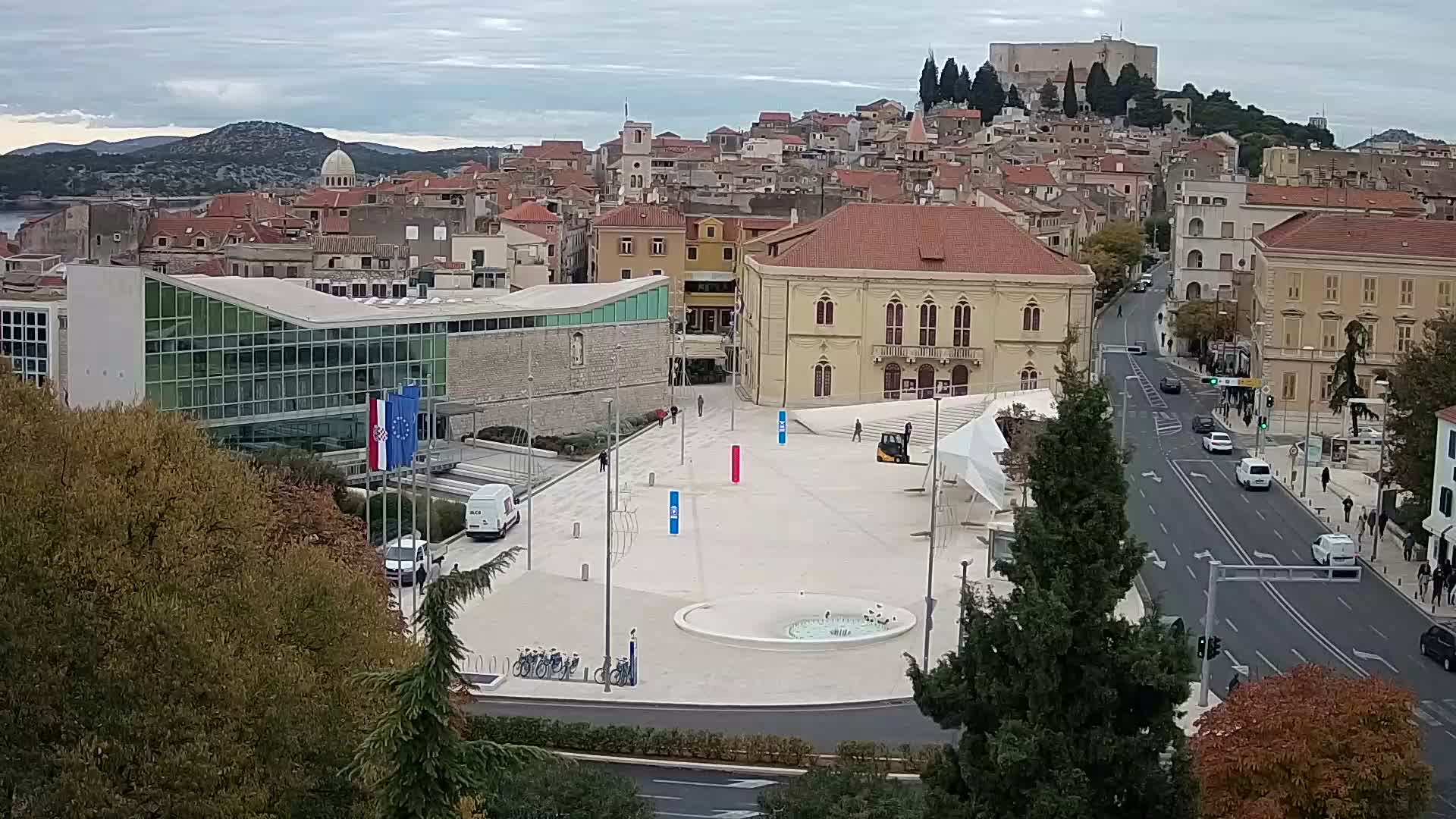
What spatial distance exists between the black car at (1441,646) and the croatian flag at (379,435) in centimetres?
1899

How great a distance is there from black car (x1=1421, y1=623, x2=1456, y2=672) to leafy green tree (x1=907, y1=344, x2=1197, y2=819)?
1558 centimetres

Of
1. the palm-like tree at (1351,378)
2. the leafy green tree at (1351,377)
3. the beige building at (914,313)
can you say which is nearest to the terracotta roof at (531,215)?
the beige building at (914,313)

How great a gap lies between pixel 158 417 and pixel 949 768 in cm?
955

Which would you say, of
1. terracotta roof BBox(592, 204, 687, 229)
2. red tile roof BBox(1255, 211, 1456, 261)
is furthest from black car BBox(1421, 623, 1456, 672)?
terracotta roof BBox(592, 204, 687, 229)

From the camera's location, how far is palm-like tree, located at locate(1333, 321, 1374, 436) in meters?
56.2

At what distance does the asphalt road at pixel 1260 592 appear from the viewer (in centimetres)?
3030

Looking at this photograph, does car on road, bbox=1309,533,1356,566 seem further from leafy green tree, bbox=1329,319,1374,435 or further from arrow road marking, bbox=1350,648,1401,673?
leafy green tree, bbox=1329,319,1374,435

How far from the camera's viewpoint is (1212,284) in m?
83.9

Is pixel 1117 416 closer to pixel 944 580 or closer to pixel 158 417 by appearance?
pixel 944 580

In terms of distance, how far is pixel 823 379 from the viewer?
66.1 meters

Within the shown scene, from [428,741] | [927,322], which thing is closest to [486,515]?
[927,322]

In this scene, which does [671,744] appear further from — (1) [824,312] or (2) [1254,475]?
(1) [824,312]

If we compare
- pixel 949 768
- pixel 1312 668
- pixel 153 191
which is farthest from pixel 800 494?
pixel 153 191

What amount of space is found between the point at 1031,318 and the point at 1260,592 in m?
28.5
